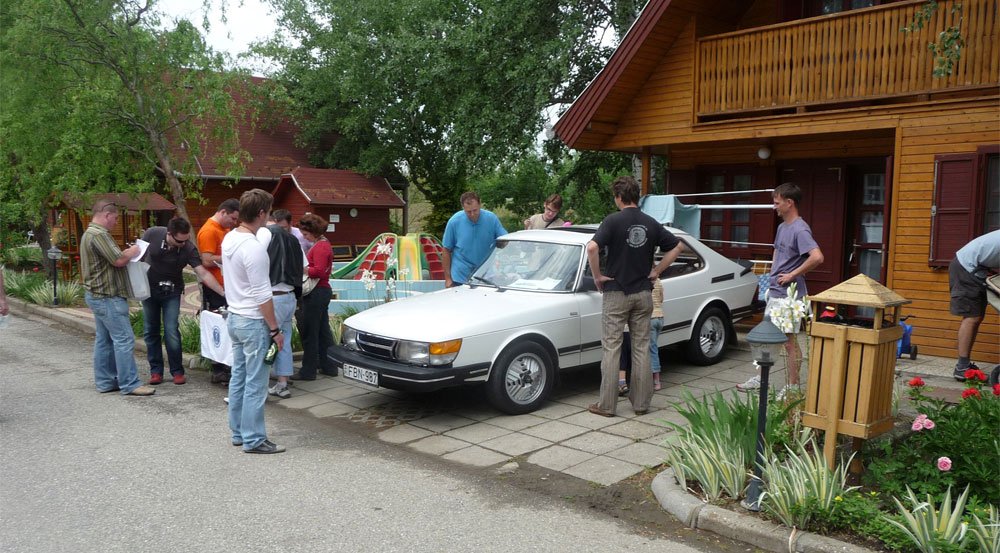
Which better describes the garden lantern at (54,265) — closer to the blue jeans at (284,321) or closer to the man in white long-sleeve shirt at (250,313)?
the blue jeans at (284,321)

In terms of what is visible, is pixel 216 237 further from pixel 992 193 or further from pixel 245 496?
pixel 992 193

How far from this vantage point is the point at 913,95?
884 cm

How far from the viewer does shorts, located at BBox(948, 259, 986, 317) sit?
7.23 meters

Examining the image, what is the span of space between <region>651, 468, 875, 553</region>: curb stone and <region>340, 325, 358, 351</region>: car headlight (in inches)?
123

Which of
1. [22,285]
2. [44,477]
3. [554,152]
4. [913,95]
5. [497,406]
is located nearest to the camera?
[44,477]

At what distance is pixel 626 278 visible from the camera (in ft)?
20.8

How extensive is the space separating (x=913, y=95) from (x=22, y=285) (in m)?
A: 15.9

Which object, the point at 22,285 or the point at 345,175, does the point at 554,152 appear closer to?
the point at 345,175

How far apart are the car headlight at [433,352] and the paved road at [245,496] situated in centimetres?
73

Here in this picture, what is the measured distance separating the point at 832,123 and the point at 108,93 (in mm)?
9842

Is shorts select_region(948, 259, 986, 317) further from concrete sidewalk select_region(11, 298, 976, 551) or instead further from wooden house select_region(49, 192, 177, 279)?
wooden house select_region(49, 192, 177, 279)

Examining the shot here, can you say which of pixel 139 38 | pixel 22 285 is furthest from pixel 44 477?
pixel 22 285

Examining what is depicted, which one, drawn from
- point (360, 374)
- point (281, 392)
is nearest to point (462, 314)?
point (360, 374)

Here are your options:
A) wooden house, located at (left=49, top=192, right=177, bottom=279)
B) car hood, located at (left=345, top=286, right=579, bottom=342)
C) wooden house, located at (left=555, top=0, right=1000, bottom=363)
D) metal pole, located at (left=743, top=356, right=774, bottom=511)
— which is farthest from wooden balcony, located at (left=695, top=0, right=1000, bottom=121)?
wooden house, located at (left=49, top=192, right=177, bottom=279)
